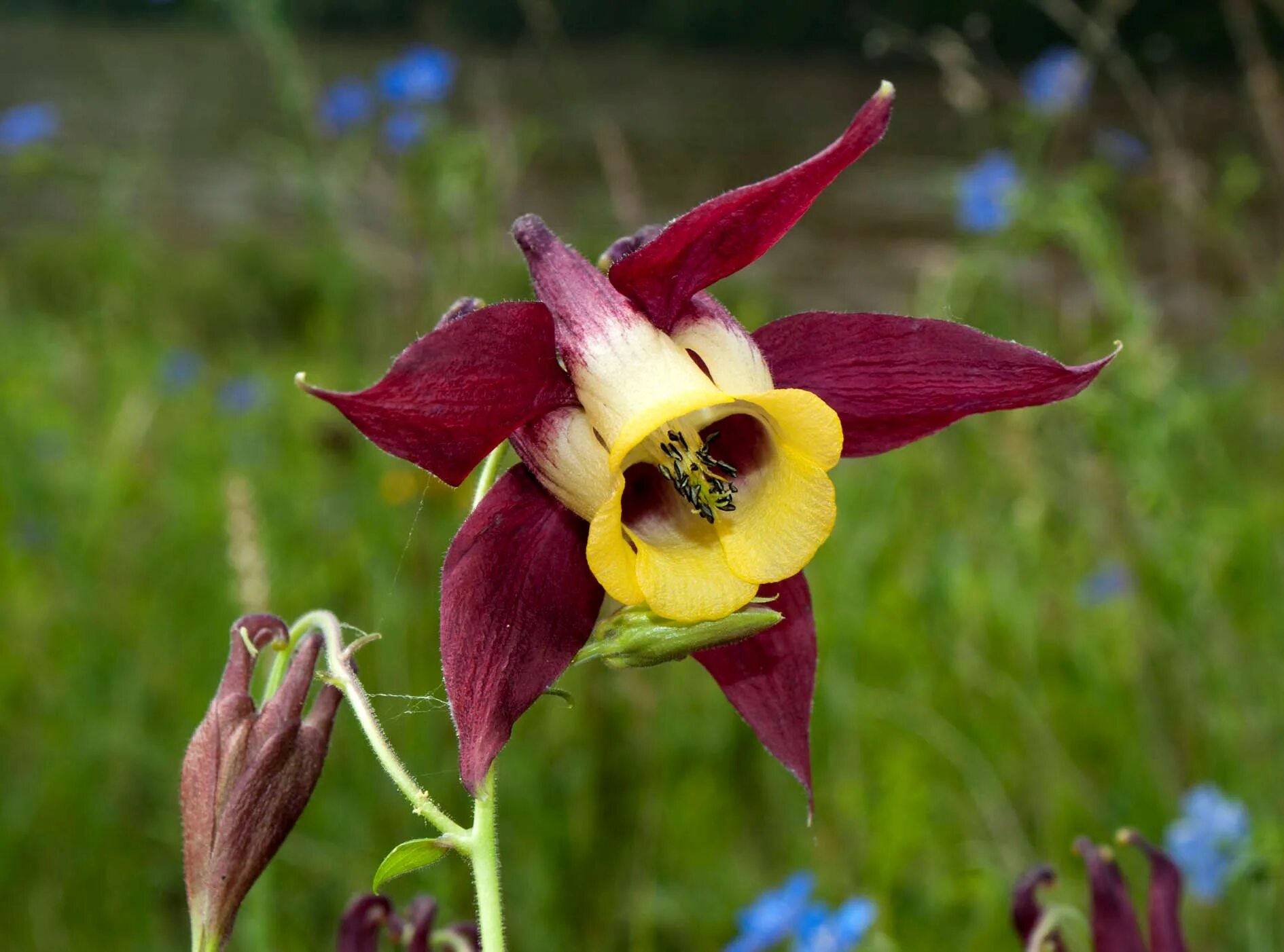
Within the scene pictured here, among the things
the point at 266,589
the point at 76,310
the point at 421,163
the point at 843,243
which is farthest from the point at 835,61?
the point at 266,589

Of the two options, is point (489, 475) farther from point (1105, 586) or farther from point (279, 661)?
A: point (1105, 586)

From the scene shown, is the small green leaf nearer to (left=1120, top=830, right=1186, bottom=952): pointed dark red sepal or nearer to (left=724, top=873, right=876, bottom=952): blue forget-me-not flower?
(left=1120, top=830, right=1186, bottom=952): pointed dark red sepal

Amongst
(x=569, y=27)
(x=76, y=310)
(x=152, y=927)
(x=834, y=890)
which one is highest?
(x=569, y=27)

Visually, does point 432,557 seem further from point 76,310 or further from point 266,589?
point 76,310

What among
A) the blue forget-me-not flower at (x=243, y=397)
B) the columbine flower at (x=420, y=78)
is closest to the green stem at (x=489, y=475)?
the columbine flower at (x=420, y=78)

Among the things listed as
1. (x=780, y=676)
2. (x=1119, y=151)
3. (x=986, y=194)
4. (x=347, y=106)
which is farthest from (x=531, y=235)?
(x=1119, y=151)

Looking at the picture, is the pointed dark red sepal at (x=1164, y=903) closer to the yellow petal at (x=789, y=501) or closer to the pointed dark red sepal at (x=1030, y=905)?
the pointed dark red sepal at (x=1030, y=905)

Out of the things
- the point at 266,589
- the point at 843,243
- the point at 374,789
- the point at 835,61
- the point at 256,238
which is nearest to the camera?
the point at 266,589
